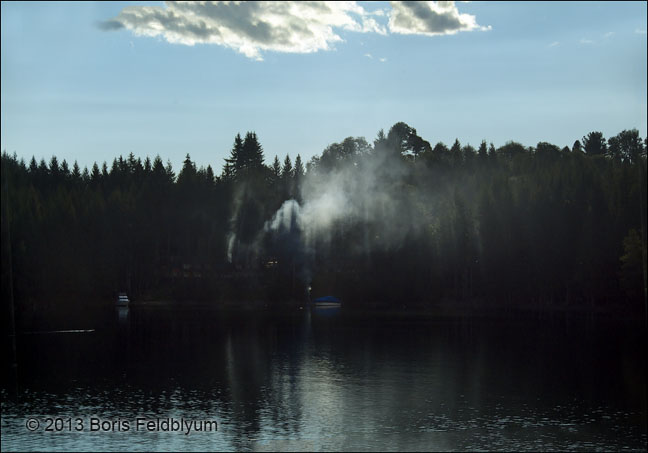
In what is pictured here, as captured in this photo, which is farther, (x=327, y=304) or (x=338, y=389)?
(x=327, y=304)

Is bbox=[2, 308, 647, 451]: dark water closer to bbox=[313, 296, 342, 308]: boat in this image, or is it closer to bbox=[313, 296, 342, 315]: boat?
bbox=[313, 296, 342, 315]: boat

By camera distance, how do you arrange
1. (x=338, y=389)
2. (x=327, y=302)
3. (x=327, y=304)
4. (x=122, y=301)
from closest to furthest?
(x=338, y=389) < (x=327, y=304) < (x=327, y=302) < (x=122, y=301)

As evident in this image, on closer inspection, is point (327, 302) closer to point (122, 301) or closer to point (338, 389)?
point (122, 301)

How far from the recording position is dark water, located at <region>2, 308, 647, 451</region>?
179 feet

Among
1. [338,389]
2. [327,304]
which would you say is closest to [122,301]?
[327,304]

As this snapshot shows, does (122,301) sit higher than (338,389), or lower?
higher

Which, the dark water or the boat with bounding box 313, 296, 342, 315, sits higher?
the boat with bounding box 313, 296, 342, 315

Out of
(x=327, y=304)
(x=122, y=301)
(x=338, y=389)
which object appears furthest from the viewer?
(x=122, y=301)

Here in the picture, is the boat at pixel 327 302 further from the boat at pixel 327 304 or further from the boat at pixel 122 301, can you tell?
the boat at pixel 122 301

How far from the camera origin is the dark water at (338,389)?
54.7 meters

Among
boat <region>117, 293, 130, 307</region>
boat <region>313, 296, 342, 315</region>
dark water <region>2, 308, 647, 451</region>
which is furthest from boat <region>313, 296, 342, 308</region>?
dark water <region>2, 308, 647, 451</region>

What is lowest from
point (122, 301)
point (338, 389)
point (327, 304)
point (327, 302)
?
point (338, 389)

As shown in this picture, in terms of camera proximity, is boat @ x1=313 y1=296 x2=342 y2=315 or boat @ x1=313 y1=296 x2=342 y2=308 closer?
boat @ x1=313 y1=296 x2=342 y2=315

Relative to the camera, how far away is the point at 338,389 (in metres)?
73.6
